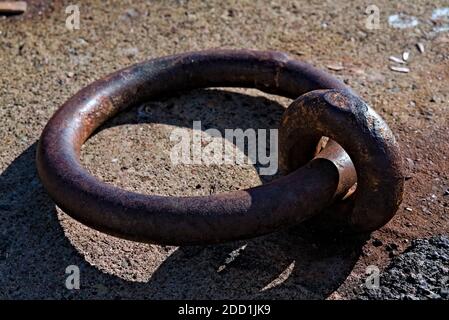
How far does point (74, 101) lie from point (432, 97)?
1.91 metres

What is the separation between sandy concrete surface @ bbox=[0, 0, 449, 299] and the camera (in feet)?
11.6

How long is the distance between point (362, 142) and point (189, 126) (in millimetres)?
1327

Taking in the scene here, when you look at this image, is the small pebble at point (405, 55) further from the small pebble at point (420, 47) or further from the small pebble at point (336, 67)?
the small pebble at point (336, 67)

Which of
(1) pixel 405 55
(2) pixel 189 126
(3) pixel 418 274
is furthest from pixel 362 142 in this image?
(1) pixel 405 55

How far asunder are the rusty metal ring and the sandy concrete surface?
0.95ft

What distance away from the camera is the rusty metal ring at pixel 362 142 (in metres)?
3.29

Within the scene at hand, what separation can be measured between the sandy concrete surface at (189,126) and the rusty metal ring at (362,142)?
0.29 m

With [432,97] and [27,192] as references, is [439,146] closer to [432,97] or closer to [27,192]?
[432,97]

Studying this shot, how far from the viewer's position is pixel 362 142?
329cm

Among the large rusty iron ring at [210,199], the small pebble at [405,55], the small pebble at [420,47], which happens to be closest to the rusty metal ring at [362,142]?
the large rusty iron ring at [210,199]

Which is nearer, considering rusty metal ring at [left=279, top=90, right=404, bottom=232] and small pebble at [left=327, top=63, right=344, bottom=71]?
rusty metal ring at [left=279, top=90, right=404, bottom=232]

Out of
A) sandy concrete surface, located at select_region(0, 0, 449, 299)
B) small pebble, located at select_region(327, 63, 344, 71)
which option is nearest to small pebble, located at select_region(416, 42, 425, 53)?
sandy concrete surface, located at select_region(0, 0, 449, 299)

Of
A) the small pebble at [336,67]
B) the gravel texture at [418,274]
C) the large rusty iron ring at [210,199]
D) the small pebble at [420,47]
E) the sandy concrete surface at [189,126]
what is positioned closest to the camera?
the large rusty iron ring at [210,199]

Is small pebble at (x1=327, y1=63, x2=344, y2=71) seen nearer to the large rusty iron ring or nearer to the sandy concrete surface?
the sandy concrete surface
